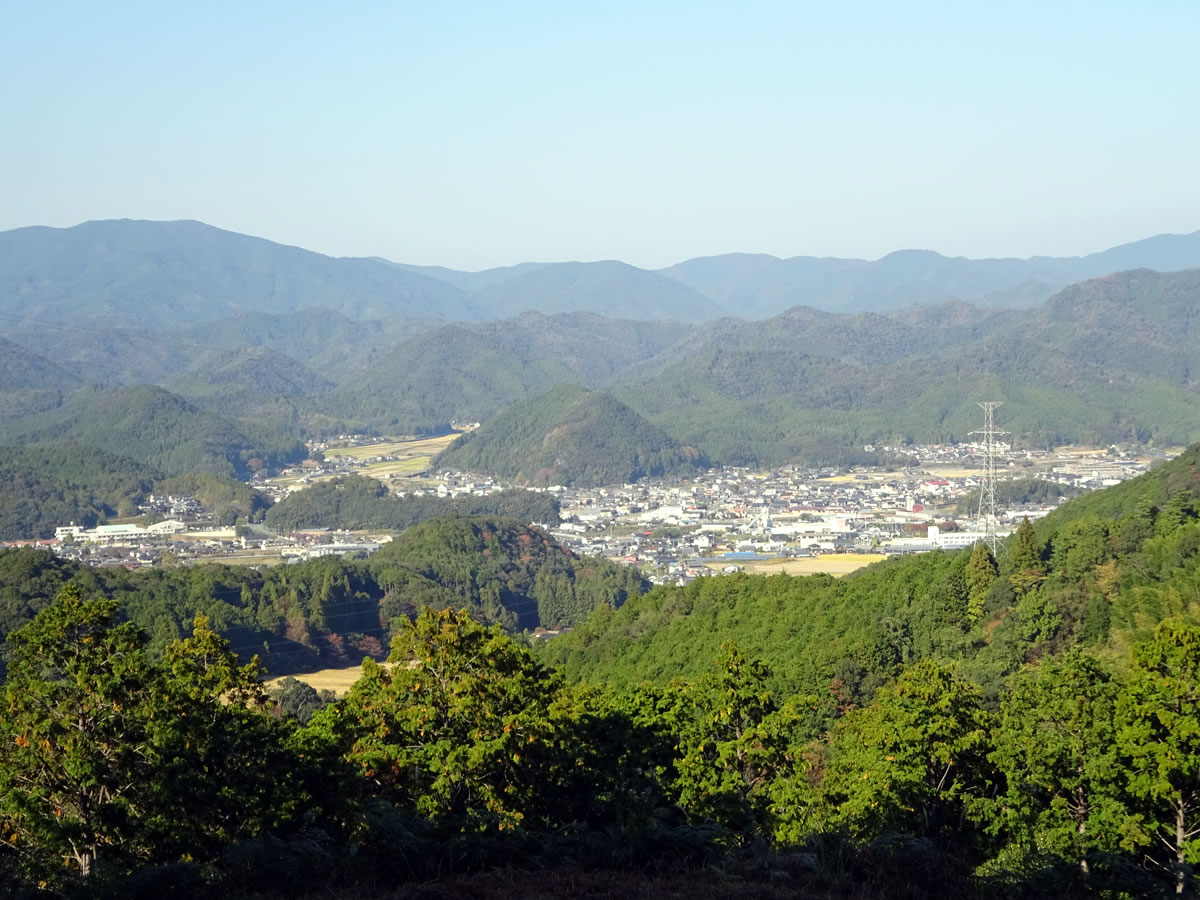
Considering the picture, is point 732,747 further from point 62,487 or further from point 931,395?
point 931,395

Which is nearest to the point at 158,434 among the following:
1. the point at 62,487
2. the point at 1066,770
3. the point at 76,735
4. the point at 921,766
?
the point at 62,487

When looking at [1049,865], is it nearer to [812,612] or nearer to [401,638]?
[401,638]

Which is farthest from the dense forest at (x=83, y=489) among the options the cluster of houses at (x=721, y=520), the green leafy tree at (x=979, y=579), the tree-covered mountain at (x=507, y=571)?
the green leafy tree at (x=979, y=579)

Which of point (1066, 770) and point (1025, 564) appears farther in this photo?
point (1025, 564)

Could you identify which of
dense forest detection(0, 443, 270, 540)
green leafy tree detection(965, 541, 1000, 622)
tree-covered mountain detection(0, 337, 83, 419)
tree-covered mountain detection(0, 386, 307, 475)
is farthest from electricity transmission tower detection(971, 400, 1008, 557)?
tree-covered mountain detection(0, 337, 83, 419)

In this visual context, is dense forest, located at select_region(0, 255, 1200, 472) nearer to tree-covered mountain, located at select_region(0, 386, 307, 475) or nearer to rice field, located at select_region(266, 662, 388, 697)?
tree-covered mountain, located at select_region(0, 386, 307, 475)
